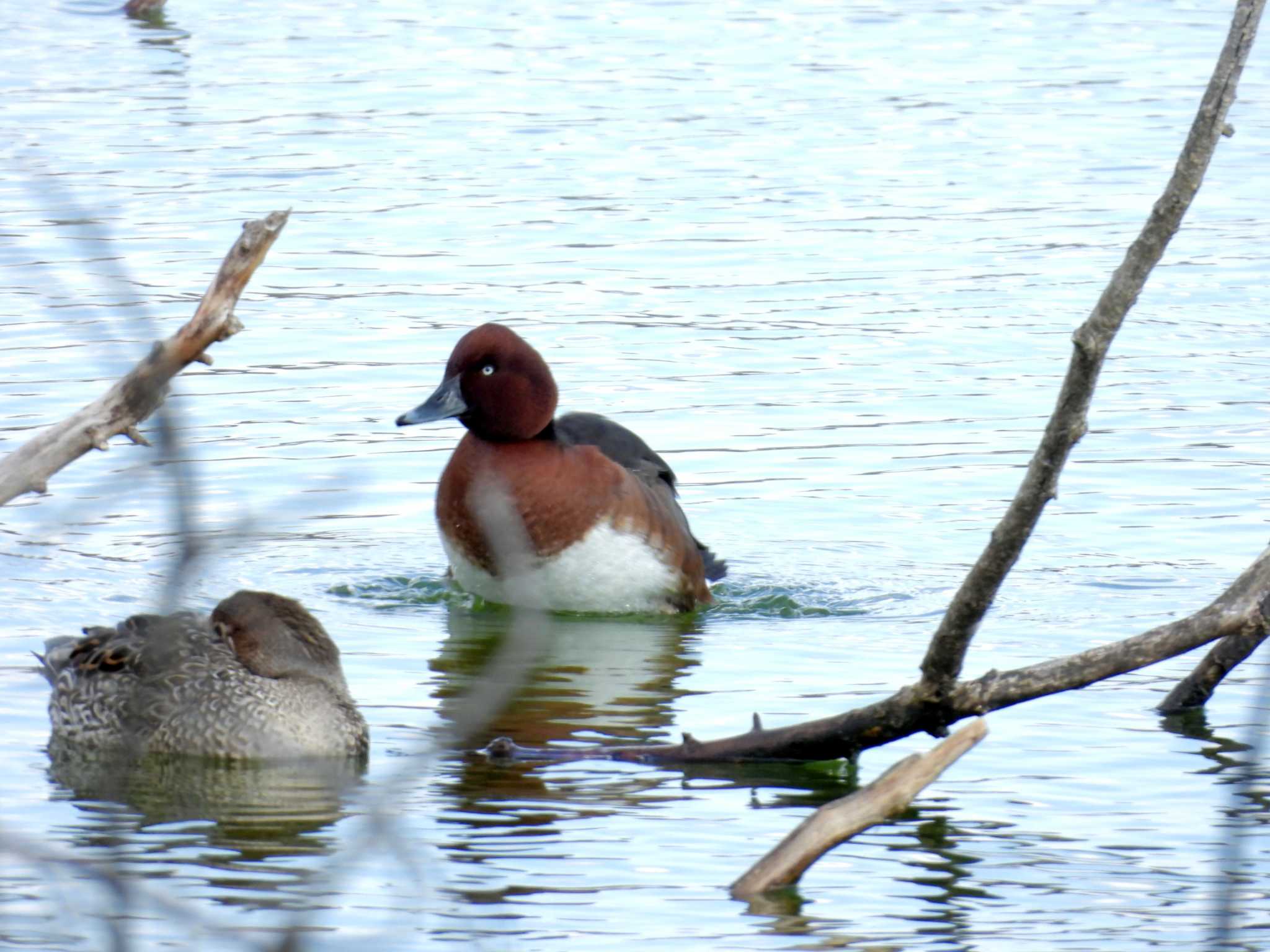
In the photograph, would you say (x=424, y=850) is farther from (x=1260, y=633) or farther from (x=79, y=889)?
(x=1260, y=633)

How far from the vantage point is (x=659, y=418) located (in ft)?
39.8

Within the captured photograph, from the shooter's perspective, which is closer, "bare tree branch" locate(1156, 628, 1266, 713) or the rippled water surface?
the rippled water surface

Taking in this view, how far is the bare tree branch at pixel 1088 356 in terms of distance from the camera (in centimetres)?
508

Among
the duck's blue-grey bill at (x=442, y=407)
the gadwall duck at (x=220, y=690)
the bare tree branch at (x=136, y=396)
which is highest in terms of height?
the bare tree branch at (x=136, y=396)

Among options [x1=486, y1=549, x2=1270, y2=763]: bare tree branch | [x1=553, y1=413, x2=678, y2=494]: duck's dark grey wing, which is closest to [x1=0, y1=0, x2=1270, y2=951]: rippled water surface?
[x1=486, y1=549, x2=1270, y2=763]: bare tree branch

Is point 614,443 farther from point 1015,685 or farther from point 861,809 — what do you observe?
point 861,809

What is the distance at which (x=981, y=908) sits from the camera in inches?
239

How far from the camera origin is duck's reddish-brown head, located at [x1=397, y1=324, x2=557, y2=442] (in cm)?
956

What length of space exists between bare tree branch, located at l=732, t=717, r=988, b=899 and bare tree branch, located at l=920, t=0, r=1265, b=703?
0.31 meters

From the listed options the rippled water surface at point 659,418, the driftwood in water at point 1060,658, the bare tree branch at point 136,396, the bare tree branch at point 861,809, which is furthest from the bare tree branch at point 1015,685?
the bare tree branch at point 136,396

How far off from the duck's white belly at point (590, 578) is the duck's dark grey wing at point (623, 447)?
374mm

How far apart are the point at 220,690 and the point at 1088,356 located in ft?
11.0

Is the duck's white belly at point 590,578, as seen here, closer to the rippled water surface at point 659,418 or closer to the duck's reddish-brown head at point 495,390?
the rippled water surface at point 659,418

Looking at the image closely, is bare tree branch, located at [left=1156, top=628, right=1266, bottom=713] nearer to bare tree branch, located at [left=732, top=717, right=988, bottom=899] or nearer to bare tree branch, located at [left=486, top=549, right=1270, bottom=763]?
bare tree branch, located at [left=486, top=549, right=1270, bottom=763]
